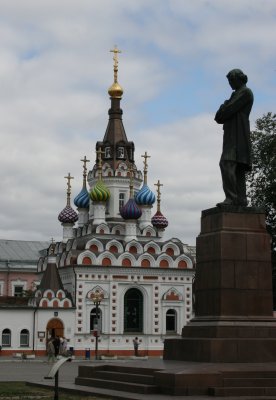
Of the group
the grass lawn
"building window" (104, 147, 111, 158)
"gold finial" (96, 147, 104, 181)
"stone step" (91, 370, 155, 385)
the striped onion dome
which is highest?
"building window" (104, 147, 111, 158)

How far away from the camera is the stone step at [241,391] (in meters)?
16.8

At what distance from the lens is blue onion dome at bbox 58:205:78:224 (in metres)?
64.0

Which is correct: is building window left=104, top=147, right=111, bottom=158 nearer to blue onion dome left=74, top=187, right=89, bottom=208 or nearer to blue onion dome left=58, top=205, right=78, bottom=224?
blue onion dome left=74, top=187, right=89, bottom=208

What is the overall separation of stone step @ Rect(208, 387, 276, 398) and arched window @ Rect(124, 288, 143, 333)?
40563mm

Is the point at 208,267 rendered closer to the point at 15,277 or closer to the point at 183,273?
the point at 183,273

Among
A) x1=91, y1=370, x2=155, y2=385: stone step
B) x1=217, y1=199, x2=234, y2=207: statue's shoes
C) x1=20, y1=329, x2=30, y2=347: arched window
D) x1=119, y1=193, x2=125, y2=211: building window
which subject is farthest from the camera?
x1=119, y1=193, x2=125, y2=211: building window

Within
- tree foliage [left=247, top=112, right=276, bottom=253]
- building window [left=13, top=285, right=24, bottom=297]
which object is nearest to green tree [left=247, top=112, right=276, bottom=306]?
tree foliage [left=247, top=112, right=276, bottom=253]

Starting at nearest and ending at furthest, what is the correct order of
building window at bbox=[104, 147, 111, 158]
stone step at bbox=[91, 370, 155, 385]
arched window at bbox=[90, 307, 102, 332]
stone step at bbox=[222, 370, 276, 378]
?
stone step at bbox=[222, 370, 276, 378] → stone step at bbox=[91, 370, 155, 385] → arched window at bbox=[90, 307, 102, 332] → building window at bbox=[104, 147, 111, 158]

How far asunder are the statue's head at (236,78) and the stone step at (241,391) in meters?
8.19

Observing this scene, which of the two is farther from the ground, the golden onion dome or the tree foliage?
the golden onion dome

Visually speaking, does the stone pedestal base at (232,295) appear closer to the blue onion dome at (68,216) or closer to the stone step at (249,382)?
the stone step at (249,382)

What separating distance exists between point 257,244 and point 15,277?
192 ft

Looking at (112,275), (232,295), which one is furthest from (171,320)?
(232,295)

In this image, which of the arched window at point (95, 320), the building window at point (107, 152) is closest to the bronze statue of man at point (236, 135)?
the arched window at point (95, 320)
